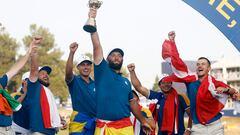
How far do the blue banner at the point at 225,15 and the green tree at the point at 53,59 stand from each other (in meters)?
37.6

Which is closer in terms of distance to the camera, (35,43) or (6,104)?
(35,43)

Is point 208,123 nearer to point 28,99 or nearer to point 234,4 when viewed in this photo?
point 234,4

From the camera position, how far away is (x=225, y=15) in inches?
277

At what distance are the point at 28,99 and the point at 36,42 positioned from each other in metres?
1.10

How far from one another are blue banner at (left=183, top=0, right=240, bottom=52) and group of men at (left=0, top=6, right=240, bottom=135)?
694 millimetres

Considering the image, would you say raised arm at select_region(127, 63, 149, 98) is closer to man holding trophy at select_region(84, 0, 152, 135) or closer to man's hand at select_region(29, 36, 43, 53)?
man holding trophy at select_region(84, 0, 152, 135)

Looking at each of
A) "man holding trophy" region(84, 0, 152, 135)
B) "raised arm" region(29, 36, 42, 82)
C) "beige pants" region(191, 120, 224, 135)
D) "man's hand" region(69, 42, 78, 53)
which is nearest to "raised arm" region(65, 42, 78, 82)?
"man's hand" region(69, 42, 78, 53)

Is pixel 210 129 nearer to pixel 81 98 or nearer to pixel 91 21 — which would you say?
pixel 81 98

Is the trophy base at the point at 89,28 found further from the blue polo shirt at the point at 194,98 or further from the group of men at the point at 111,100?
the blue polo shirt at the point at 194,98

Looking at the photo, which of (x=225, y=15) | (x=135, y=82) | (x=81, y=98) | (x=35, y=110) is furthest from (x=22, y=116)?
(x=225, y=15)

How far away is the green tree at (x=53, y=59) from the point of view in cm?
4453

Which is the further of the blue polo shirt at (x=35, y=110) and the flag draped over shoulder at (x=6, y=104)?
the blue polo shirt at (x=35, y=110)

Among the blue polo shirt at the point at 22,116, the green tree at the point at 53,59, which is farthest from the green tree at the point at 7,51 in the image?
the blue polo shirt at the point at 22,116

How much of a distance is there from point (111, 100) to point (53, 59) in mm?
40571
